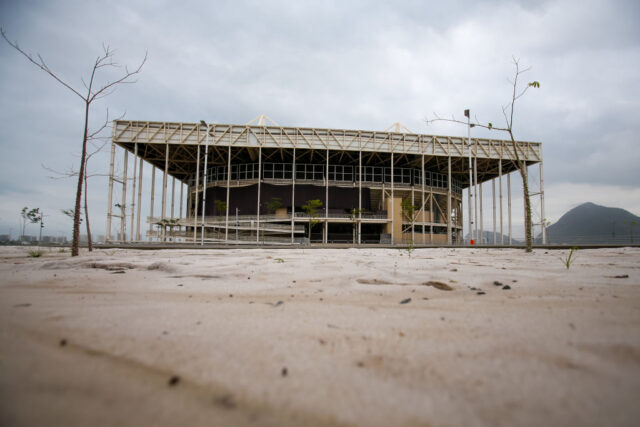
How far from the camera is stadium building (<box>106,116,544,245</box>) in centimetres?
3078

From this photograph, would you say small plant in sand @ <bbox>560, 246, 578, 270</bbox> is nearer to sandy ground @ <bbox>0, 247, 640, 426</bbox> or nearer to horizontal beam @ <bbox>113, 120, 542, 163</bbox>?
sandy ground @ <bbox>0, 247, 640, 426</bbox>

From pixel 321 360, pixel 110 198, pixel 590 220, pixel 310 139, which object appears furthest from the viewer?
pixel 590 220

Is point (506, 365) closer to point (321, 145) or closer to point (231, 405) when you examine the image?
point (231, 405)

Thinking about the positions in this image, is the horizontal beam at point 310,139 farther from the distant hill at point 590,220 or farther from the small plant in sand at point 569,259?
the distant hill at point 590,220

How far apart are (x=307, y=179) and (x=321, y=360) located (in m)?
36.1

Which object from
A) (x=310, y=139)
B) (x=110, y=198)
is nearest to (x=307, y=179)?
(x=310, y=139)

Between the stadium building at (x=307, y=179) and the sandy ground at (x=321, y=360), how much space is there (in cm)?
2817

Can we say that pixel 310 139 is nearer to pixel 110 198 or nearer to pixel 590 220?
pixel 110 198

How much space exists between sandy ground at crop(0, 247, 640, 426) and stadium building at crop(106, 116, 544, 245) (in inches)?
1109

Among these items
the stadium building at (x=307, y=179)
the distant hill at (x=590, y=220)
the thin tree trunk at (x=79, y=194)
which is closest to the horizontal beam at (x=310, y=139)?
the stadium building at (x=307, y=179)

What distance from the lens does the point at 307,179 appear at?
36.7m

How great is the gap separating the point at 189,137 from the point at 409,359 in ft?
113

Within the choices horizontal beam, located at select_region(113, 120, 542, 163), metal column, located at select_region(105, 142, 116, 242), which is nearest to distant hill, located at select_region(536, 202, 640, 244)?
horizontal beam, located at select_region(113, 120, 542, 163)

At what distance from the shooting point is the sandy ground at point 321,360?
0.66 meters
